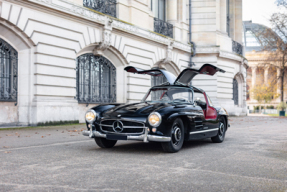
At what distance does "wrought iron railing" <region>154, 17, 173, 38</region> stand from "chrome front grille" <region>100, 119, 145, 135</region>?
17.2m

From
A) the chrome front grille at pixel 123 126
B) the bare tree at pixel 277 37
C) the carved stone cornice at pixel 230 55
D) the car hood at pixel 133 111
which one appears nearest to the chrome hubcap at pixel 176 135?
the car hood at pixel 133 111

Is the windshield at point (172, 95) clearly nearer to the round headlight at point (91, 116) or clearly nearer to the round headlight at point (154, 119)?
the round headlight at point (154, 119)

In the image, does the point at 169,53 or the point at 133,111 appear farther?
the point at 169,53

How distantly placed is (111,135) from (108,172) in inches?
65.9

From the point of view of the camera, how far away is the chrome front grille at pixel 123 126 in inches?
247

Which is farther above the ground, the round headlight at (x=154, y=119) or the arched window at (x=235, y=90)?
the arched window at (x=235, y=90)

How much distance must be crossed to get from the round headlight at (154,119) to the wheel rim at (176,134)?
0.49 metres

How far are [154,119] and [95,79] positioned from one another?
12.2 meters

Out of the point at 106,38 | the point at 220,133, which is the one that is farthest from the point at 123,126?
the point at 106,38

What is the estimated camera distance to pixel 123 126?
6.35 m

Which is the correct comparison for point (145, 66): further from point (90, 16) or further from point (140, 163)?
point (140, 163)

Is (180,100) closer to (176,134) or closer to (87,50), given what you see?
(176,134)

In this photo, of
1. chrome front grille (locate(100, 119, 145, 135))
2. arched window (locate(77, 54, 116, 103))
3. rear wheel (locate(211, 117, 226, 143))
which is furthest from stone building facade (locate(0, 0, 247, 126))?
chrome front grille (locate(100, 119, 145, 135))

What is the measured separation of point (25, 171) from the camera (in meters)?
4.76
